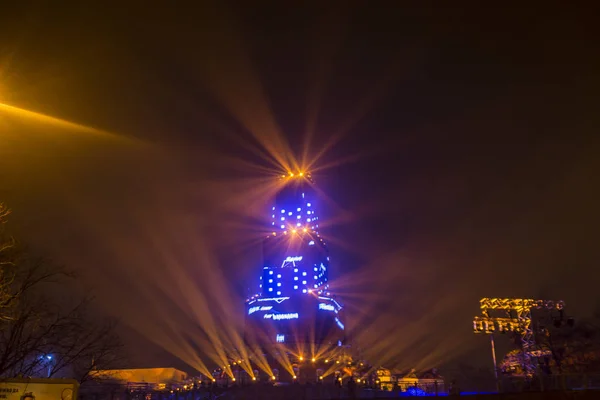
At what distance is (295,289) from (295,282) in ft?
7.34

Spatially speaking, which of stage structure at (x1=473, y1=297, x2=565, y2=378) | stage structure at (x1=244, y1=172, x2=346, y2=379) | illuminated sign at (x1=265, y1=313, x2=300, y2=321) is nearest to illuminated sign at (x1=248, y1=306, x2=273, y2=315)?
stage structure at (x1=244, y1=172, x2=346, y2=379)

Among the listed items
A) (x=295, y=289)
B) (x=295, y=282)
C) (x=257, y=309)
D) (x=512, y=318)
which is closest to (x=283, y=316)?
(x=257, y=309)

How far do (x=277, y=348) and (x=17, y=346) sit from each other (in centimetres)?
10153

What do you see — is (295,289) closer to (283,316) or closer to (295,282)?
(295,282)

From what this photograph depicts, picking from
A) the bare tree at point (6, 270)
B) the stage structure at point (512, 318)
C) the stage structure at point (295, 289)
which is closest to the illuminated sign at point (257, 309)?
the stage structure at point (295, 289)

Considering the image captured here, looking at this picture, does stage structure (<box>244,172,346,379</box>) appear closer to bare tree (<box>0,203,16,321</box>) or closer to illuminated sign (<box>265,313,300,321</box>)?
illuminated sign (<box>265,313,300,321</box>)

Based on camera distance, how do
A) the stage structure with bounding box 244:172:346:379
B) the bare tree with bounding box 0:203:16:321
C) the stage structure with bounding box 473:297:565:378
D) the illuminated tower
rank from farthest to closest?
the illuminated tower, the stage structure with bounding box 244:172:346:379, the stage structure with bounding box 473:297:565:378, the bare tree with bounding box 0:203:16:321

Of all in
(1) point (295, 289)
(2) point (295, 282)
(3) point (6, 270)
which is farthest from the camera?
(2) point (295, 282)

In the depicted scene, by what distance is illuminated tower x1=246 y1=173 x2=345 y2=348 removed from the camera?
4505 inches

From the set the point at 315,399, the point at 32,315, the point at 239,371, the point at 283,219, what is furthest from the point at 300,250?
the point at 32,315

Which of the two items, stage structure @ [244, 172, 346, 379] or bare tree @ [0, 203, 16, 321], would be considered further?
stage structure @ [244, 172, 346, 379]

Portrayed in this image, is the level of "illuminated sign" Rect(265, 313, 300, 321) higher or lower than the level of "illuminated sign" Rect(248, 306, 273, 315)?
lower

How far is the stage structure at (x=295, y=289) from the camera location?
113 metres

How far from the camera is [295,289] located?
121m
